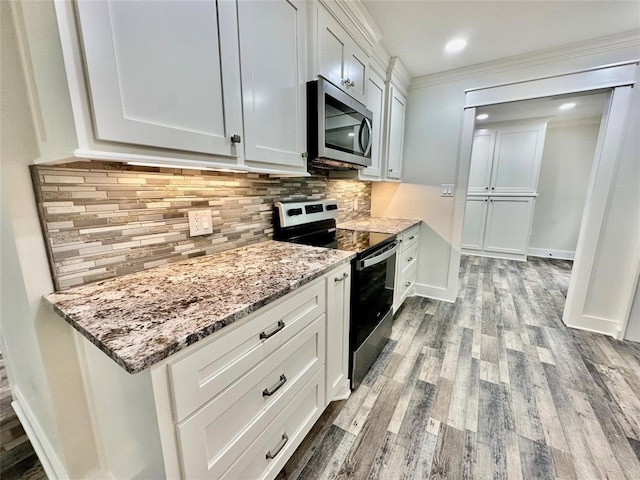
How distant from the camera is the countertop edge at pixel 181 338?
21.1 inches

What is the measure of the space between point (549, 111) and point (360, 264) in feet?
14.0

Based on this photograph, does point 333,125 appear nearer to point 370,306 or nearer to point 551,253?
point 370,306

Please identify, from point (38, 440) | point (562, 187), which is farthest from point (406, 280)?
point (562, 187)

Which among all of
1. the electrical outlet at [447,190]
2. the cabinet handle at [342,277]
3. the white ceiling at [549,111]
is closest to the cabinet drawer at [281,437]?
the cabinet handle at [342,277]

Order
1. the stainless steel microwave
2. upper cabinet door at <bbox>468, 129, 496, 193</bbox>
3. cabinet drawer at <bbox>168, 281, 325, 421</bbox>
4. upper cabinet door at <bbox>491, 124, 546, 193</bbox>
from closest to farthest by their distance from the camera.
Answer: cabinet drawer at <bbox>168, 281, 325, 421</bbox>
the stainless steel microwave
upper cabinet door at <bbox>491, 124, 546, 193</bbox>
upper cabinet door at <bbox>468, 129, 496, 193</bbox>

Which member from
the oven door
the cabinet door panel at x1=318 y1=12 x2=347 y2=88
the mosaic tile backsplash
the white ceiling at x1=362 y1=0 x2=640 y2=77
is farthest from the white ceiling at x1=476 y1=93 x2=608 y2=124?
the mosaic tile backsplash

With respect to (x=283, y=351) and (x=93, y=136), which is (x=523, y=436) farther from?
(x=93, y=136)

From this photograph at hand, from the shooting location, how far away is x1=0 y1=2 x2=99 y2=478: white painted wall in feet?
2.46

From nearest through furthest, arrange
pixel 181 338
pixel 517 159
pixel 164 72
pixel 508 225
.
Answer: pixel 181 338 < pixel 164 72 < pixel 517 159 < pixel 508 225

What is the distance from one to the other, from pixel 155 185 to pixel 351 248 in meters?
1.01

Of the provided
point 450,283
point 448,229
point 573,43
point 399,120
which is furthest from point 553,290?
point 399,120

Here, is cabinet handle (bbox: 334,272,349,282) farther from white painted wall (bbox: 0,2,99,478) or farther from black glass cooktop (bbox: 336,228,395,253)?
white painted wall (bbox: 0,2,99,478)

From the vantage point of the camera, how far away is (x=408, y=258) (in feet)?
8.79

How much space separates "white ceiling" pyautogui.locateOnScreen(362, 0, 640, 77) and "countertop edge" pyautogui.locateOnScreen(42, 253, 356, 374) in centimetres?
190
